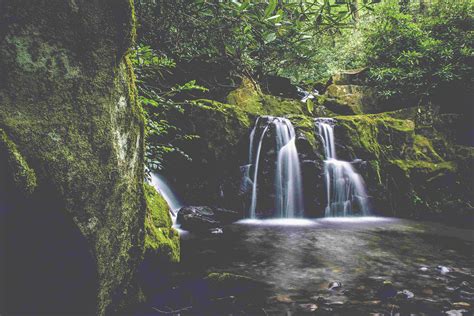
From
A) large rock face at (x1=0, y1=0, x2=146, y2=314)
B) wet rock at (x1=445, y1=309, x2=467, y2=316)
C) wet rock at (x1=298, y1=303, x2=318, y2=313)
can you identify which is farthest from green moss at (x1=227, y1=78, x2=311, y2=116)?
large rock face at (x1=0, y1=0, x2=146, y2=314)

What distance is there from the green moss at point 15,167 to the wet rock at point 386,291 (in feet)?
12.6

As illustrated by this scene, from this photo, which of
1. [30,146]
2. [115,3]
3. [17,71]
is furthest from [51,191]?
Result: [115,3]

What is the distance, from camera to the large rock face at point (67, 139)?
1855 millimetres

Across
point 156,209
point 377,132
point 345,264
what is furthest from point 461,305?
point 377,132

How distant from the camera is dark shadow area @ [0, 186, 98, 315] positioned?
1846mm

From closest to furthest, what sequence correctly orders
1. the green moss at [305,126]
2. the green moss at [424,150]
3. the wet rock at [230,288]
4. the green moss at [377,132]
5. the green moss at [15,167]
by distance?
the green moss at [15,167] → the wet rock at [230,288] → the green moss at [305,126] → the green moss at [377,132] → the green moss at [424,150]

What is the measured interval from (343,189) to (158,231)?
7341 millimetres

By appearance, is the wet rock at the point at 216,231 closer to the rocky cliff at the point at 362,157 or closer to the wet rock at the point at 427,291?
the rocky cliff at the point at 362,157

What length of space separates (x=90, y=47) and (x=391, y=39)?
45.5 ft

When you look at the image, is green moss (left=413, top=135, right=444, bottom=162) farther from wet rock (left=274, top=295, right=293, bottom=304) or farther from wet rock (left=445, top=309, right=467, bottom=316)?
wet rock (left=274, top=295, right=293, bottom=304)

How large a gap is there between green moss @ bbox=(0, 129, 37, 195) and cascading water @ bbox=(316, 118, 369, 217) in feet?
29.6

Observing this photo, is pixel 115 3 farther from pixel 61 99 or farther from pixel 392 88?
pixel 392 88

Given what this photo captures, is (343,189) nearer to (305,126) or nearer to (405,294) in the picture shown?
(305,126)

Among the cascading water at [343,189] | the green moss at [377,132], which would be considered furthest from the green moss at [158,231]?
the green moss at [377,132]
